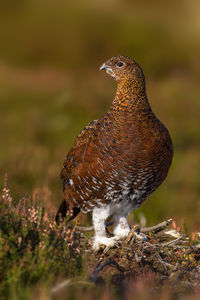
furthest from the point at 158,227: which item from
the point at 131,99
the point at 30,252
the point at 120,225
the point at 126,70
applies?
the point at 30,252

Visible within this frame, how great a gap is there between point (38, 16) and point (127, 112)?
2245cm

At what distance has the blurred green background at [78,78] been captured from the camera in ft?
39.5

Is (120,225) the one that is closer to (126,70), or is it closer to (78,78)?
(126,70)

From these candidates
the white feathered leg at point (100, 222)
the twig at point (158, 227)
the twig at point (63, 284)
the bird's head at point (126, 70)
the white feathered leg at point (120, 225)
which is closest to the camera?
the twig at point (63, 284)

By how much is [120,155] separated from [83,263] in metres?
1.18

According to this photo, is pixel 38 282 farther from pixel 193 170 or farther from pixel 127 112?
pixel 193 170

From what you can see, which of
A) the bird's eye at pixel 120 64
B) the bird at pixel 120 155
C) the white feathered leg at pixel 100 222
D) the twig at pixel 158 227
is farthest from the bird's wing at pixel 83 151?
the twig at pixel 158 227

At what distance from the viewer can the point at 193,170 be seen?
41.0ft

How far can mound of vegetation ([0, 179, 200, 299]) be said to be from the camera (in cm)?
311

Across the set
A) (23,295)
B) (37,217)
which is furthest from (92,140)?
(23,295)

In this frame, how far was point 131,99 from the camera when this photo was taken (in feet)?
14.7

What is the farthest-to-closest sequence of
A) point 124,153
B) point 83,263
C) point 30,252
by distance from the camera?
point 124,153 < point 83,263 < point 30,252

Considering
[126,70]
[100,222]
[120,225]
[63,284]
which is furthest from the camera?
[120,225]

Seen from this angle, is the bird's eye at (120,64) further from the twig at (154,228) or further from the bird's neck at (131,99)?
the twig at (154,228)
